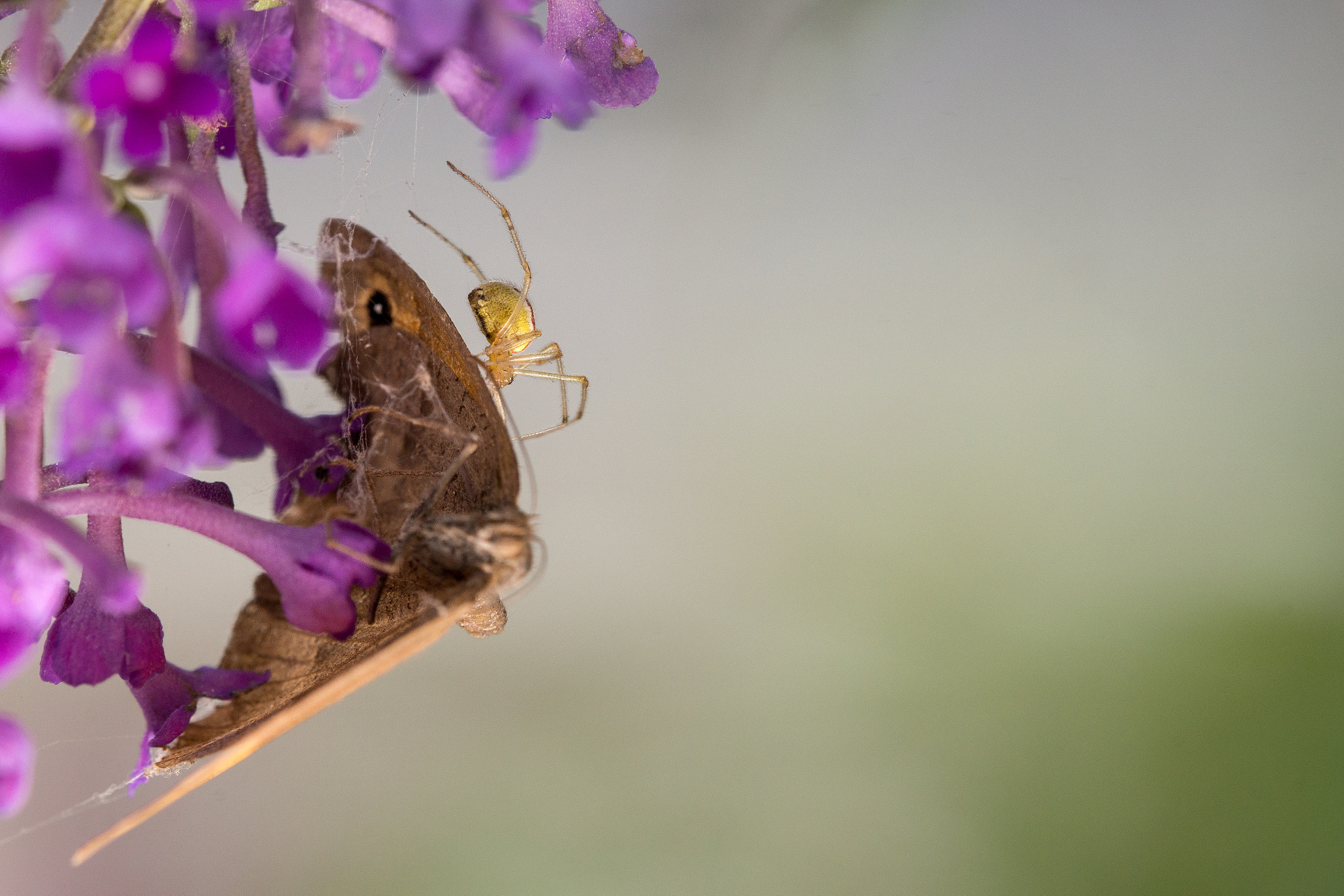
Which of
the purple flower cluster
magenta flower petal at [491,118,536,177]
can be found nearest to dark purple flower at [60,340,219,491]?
the purple flower cluster

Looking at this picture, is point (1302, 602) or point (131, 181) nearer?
point (131, 181)

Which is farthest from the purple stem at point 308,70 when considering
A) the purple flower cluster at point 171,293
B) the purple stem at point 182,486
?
the purple stem at point 182,486

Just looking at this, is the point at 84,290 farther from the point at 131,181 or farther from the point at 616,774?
the point at 616,774

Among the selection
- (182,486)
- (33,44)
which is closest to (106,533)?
(182,486)

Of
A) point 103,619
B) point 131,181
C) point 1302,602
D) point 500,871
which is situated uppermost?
point 131,181

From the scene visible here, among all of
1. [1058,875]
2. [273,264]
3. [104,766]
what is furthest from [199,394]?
[1058,875]

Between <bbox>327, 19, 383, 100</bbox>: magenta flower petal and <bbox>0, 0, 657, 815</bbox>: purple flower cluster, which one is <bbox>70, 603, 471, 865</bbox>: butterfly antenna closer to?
<bbox>0, 0, 657, 815</bbox>: purple flower cluster

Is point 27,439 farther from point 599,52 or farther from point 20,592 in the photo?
point 599,52
